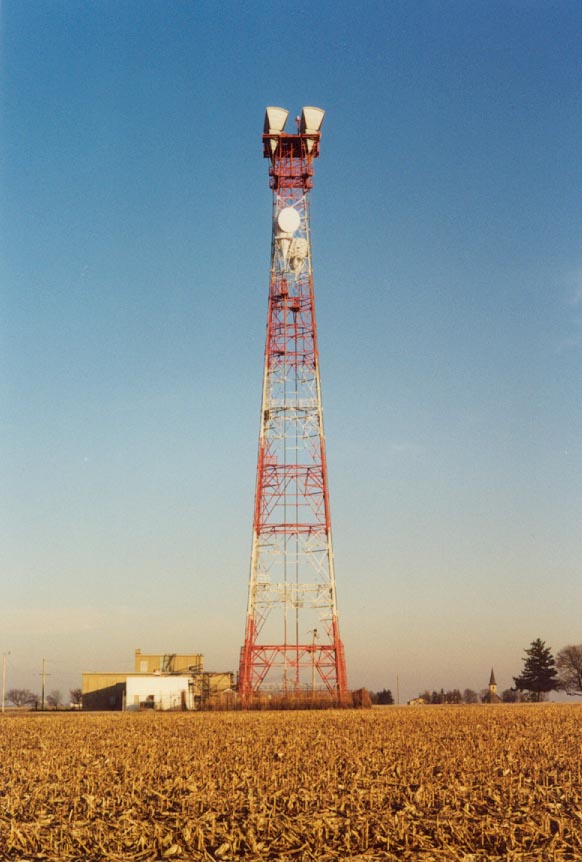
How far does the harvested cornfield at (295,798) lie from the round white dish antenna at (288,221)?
1296 inches

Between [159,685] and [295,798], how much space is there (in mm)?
47672

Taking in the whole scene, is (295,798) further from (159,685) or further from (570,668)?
(570,668)

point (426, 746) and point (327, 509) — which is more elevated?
point (327, 509)

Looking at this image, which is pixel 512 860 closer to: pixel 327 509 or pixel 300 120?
pixel 327 509

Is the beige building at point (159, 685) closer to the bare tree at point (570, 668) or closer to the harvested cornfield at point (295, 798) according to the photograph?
the harvested cornfield at point (295, 798)

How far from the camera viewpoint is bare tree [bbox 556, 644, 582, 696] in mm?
103688

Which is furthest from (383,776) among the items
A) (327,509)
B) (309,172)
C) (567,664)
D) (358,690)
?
(567,664)

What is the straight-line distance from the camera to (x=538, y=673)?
9688cm

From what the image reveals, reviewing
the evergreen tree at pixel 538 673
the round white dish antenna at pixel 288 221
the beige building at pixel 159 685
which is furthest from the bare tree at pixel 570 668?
the round white dish antenna at pixel 288 221

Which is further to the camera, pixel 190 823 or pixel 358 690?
pixel 358 690

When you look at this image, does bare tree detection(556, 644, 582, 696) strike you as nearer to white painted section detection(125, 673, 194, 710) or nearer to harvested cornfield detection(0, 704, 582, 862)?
white painted section detection(125, 673, 194, 710)

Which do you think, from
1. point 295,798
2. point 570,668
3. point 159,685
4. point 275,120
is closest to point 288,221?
point 275,120

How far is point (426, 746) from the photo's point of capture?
2380 cm

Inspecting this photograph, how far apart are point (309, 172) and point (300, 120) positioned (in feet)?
10.8
